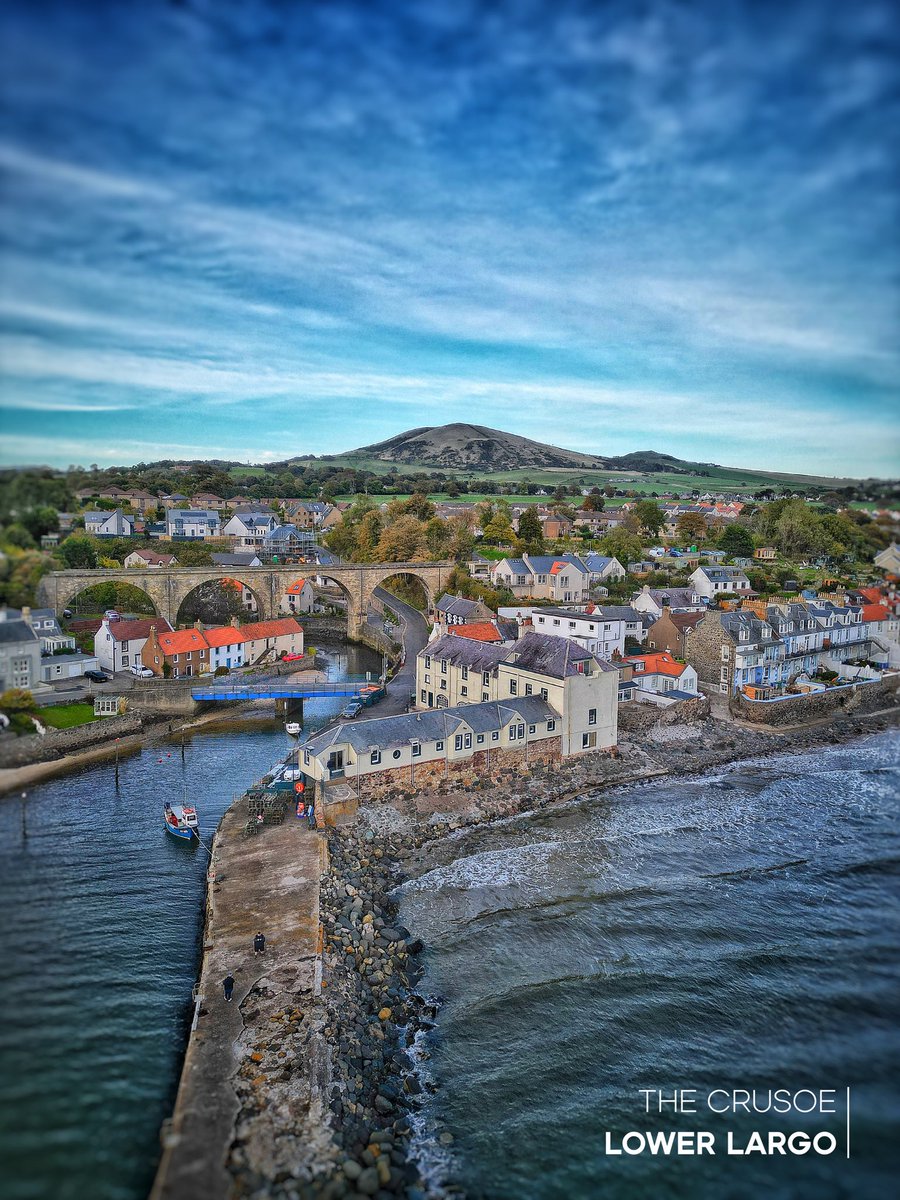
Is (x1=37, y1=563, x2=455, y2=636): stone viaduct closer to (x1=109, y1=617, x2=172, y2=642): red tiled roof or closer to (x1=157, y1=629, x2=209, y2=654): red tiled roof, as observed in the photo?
(x1=109, y1=617, x2=172, y2=642): red tiled roof

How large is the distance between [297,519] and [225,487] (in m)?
14.5

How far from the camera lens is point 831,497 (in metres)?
5.38

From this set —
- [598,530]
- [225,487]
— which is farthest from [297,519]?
[598,530]

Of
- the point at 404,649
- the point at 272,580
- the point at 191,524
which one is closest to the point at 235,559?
the point at 272,580

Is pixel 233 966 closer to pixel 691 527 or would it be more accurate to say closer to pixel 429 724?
pixel 429 724

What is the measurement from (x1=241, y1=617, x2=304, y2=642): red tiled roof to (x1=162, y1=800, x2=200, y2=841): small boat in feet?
50.6

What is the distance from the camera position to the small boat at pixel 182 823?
1496cm

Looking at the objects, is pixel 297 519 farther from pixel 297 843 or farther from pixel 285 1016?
pixel 285 1016

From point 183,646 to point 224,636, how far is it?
2.32 metres

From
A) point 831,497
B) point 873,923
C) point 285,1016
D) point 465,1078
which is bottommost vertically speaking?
point 465,1078

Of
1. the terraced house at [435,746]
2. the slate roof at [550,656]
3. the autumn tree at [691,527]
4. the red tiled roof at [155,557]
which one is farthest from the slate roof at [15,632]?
the autumn tree at [691,527]

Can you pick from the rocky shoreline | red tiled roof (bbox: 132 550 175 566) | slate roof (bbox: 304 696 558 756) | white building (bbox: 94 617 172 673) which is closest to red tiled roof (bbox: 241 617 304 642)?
white building (bbox: 94 617 172 673)

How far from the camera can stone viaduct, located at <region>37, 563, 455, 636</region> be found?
31.3 meters

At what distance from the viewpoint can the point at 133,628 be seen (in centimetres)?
2628
